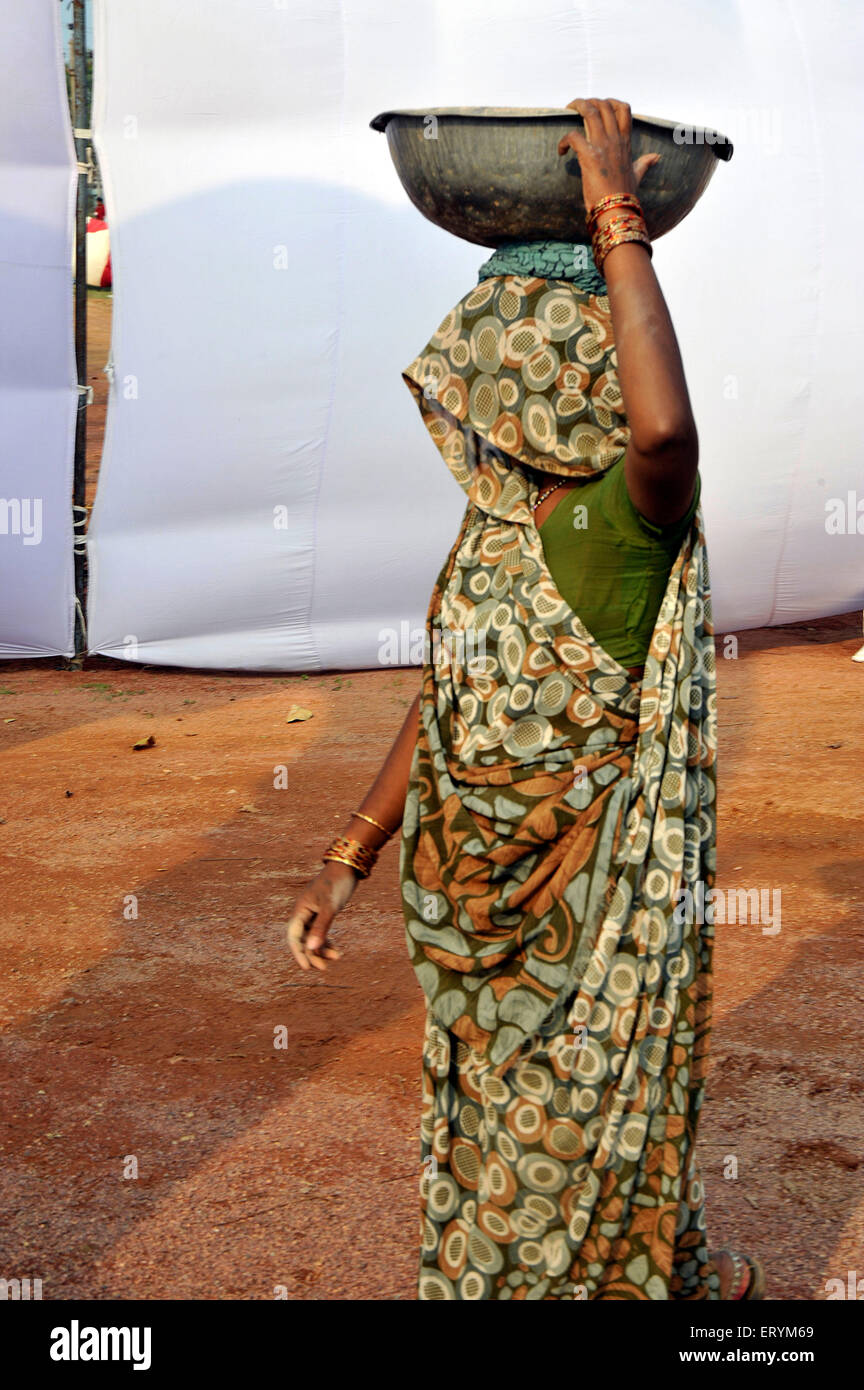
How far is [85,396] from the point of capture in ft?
25.7

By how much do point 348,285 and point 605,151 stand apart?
6.18 meters

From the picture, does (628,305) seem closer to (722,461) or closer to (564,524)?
(564,524)

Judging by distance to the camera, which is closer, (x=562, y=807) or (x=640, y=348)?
(x=640, y=348)

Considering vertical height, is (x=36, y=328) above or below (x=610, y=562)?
above

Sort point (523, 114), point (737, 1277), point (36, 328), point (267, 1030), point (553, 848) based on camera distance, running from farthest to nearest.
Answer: point (36, 328) < point (267, 1030) < point (737, 1277) < point (553, 848) < point (523, 114)

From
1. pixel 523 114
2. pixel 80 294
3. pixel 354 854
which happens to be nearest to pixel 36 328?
pixel 80 294

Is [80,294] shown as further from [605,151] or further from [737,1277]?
[737,1277]

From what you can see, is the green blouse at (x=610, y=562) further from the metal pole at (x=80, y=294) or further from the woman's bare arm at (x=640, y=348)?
the metal pole at (x=80, y=294)

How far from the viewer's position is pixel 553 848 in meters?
1.89

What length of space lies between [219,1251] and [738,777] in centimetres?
364

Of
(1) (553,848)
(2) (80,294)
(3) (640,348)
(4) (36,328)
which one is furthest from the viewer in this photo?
(2) (80,294)

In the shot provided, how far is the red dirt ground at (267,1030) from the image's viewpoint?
9.53 ft

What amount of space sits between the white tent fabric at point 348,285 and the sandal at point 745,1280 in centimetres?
597

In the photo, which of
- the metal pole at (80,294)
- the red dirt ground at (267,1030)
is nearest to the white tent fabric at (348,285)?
the metal pole at (80,294)
